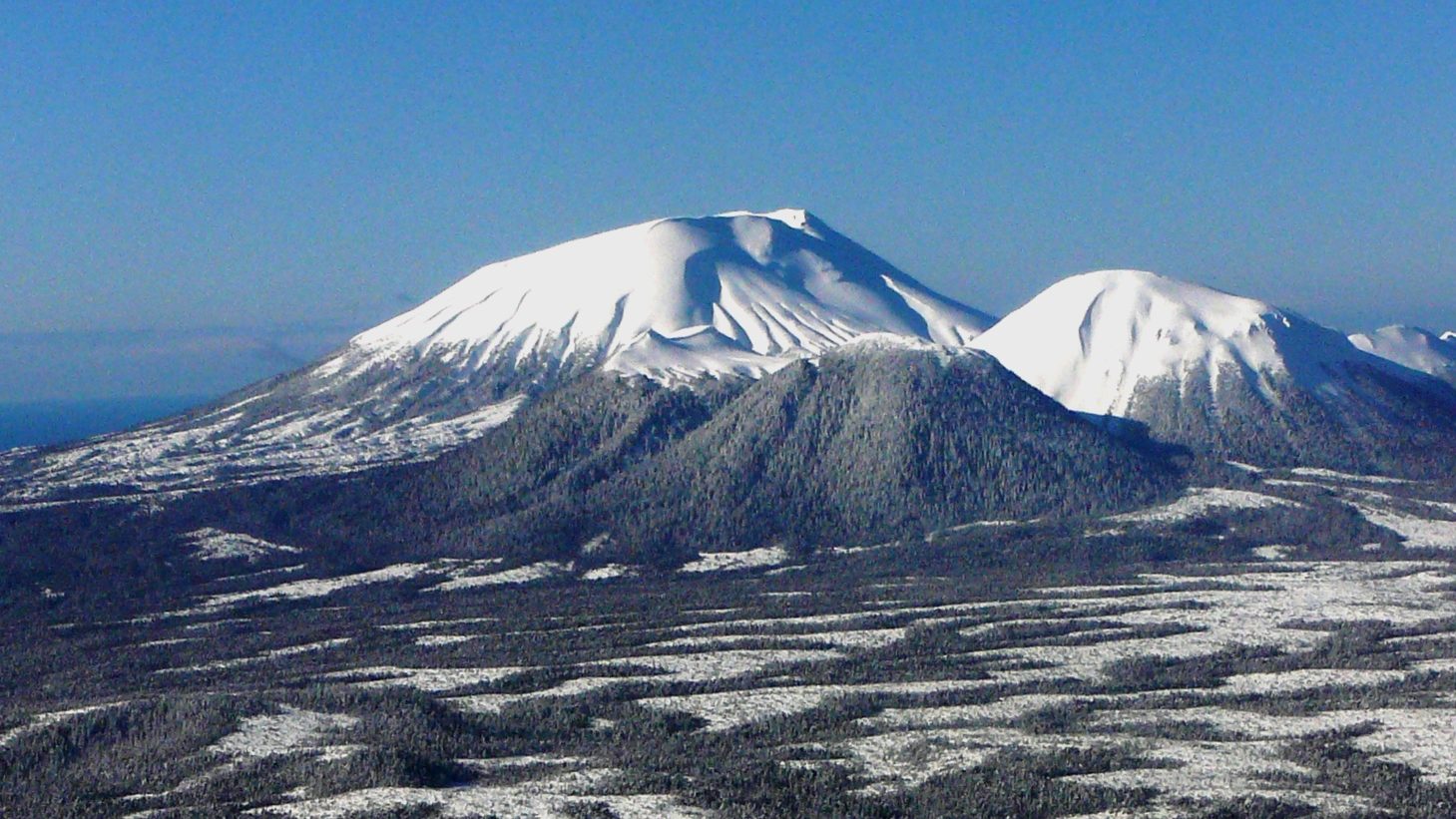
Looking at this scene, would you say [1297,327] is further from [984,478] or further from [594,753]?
[594,753]

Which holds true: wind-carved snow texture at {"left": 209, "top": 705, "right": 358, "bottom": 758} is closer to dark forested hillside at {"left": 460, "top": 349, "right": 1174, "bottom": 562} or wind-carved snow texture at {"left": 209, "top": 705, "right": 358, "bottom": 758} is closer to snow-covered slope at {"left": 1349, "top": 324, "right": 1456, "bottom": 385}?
dark forested hillside at {"left": 460, "top": 349, "right": 1174, "bottom": 562}

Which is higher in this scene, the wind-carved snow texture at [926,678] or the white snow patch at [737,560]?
the white snow patch at [737,560]

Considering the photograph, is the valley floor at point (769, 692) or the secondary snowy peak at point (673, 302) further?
the secondary snowy peak at point (673, 302)

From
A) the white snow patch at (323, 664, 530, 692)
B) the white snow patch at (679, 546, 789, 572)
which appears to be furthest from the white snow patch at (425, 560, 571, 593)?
the white snow patch at (323, 664, 530, 692)

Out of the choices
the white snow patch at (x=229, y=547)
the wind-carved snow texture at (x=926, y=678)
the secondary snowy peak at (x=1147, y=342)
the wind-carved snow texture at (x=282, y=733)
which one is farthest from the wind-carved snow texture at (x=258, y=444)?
the wind-carved snow texture at (x=282, y=733)

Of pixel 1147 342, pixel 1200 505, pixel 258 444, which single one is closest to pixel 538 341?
pixel 258 444

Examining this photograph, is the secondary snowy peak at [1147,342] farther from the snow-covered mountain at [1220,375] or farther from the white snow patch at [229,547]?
the white snow patch at [229,547]

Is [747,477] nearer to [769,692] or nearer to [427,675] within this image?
[427,675]

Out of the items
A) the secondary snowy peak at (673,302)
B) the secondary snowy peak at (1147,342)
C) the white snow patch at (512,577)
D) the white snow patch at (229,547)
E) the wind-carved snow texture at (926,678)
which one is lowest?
the wind-carved snow texture at (926,678)

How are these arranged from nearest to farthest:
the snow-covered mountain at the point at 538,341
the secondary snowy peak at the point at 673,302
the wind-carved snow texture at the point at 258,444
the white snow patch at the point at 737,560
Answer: the white snow patch at the point at 737,560, the wind-carved snow texture at the point at 258,444, the snow-covered mountain at the point at 538,341, the secondary snowy peak at the point at 673,302
